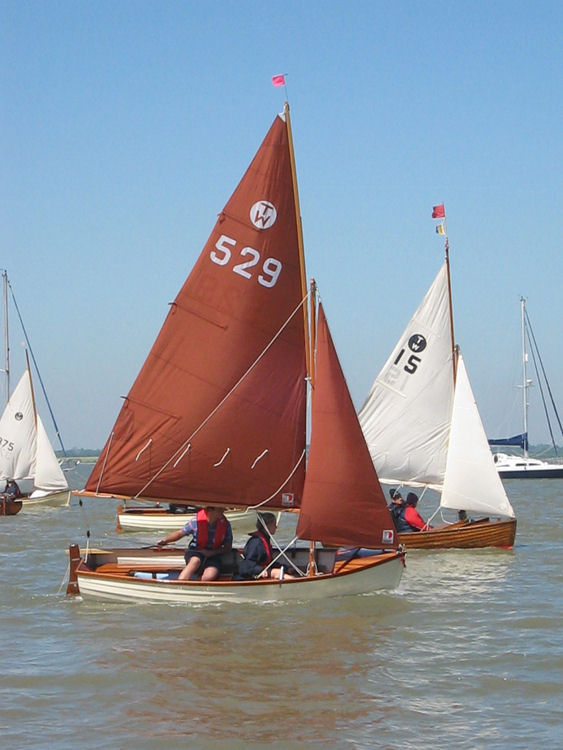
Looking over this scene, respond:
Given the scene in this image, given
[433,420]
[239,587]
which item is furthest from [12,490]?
[239,587]

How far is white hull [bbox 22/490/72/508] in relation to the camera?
4006 cm

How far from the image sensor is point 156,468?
1642cm

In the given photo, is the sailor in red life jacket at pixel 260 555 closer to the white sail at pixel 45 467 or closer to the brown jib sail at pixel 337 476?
the brown jib sail at pixel 337 476

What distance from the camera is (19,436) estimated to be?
4072cm

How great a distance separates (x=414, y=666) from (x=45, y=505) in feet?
99.8

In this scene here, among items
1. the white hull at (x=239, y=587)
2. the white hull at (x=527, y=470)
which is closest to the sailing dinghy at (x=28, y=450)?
the white hull at (x=239, y=587)

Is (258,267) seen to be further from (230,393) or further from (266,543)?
(266,543)

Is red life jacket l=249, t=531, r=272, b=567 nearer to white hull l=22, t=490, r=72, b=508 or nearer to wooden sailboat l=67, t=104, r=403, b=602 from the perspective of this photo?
wooden sailboat l=67, t=104, r=403, b=602

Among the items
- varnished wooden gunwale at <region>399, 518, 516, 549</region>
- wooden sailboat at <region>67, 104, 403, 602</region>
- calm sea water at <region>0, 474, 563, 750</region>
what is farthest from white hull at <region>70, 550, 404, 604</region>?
varnished wooden gunwale at <region>399, 518, 516, 549</region>

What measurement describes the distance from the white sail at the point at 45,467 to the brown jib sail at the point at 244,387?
25168mm

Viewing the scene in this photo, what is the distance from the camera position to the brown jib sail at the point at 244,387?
16359 millimetres

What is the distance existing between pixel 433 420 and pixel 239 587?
11.9 metres

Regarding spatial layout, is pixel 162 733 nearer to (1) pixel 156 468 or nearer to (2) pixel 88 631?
(2) pixel 88 631

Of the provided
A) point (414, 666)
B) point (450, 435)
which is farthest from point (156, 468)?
point (450, 435)
